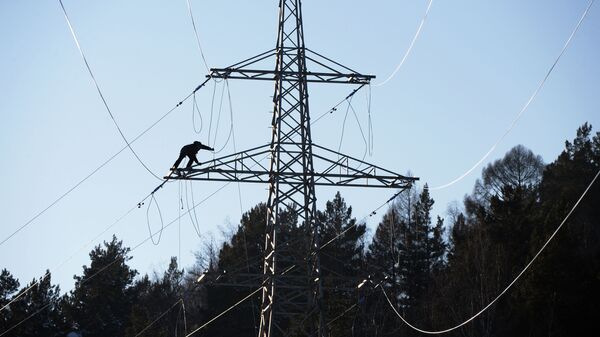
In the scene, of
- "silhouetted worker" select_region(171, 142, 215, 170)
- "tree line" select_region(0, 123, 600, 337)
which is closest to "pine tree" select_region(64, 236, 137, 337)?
"tree line" select_region(0, 123, 600, 337)

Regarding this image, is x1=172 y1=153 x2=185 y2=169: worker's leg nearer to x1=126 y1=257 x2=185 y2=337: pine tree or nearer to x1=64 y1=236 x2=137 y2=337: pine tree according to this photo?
x1=126 y1=257 x2=185 y2=337: pine tree

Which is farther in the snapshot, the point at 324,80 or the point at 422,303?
the point at 422,303

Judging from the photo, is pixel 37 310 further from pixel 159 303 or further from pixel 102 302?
pixel 159 303

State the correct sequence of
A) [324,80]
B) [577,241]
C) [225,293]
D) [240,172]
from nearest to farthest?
[240,172] < [324,80] < [577,241] < [225,293]

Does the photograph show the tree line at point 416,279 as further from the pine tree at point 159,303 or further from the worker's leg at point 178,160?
the worker's leg at point 178,160

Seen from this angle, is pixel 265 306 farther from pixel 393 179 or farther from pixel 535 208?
pixel 535 208

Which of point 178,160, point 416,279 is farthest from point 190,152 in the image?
point 416,279

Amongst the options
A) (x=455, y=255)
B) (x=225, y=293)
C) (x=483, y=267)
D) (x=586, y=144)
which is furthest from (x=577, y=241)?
(x=586, y=144)

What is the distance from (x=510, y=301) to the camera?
47.7 meters

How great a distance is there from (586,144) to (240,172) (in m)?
53.0

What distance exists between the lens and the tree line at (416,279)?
46.0 m

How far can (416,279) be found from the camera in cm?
5866

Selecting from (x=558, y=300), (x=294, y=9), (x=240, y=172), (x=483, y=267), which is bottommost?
(x=558, y=300)

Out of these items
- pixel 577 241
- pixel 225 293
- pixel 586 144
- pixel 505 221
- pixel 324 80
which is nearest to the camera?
pixel 324 80
